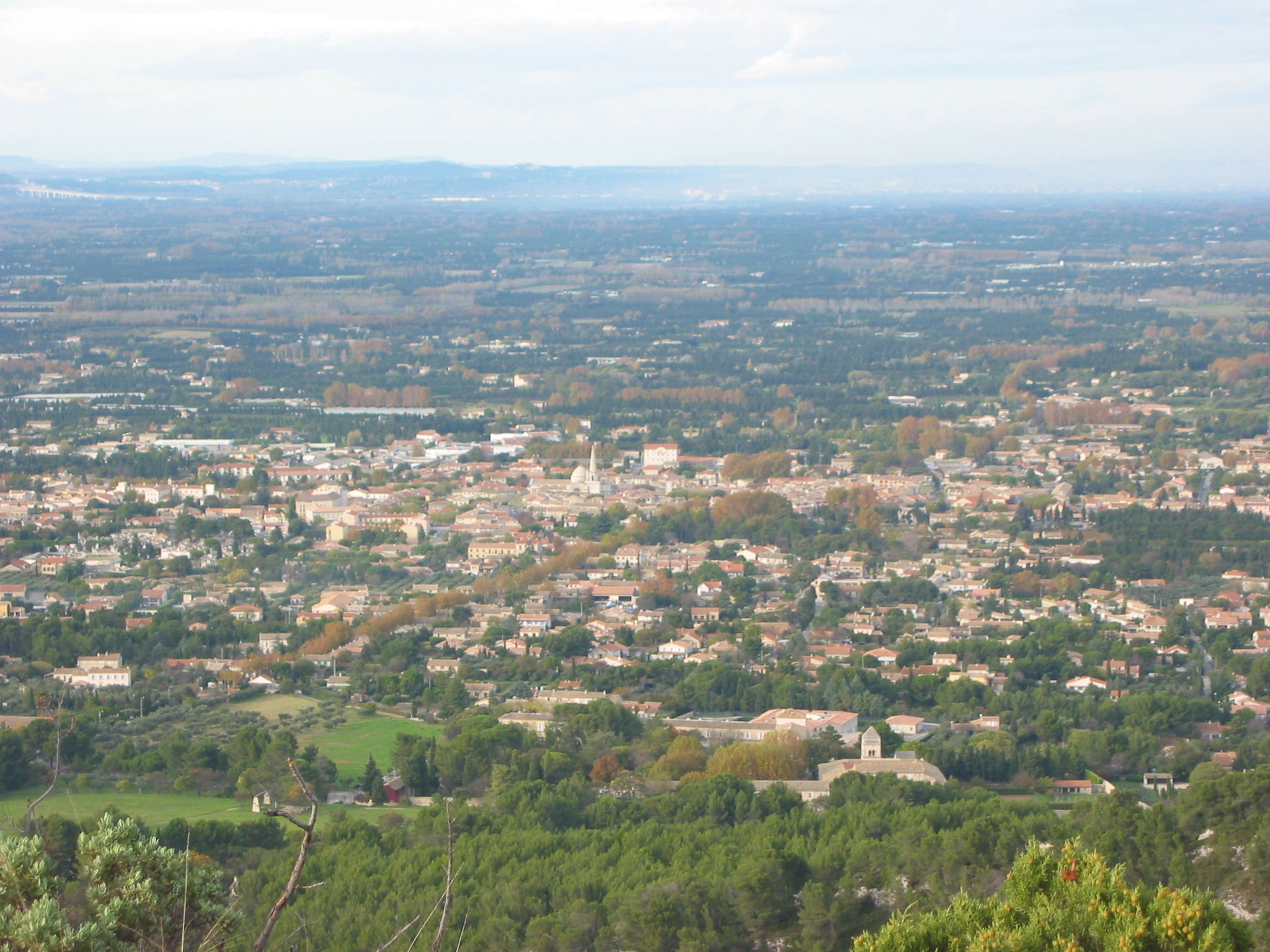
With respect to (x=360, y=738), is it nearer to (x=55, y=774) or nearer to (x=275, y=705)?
(x=275, y=705)

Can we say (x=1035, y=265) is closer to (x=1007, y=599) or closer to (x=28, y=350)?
(x=28, y=350)

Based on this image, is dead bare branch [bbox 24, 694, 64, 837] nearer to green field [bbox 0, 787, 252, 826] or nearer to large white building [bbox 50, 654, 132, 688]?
green field [bbox 0, 787, 252, 826]

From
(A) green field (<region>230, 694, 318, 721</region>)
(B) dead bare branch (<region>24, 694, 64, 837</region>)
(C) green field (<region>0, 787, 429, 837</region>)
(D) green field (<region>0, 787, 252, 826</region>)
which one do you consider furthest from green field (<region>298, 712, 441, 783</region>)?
(B) dead bare branch (<region>24, 694, 64, 837</region>)

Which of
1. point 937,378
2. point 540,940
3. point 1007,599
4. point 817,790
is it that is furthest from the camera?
point 937,378

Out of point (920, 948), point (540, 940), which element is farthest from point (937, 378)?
point (920, 948)

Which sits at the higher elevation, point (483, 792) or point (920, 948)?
point (920, 948)

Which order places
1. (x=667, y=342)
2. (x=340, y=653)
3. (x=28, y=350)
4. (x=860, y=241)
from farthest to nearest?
Answer: (x=860, y=241), (x=667, y=342), (x=28, y=350), (x=340, y=653)
